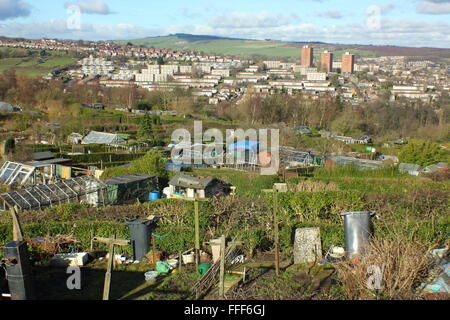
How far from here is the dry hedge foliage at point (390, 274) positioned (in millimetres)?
6938

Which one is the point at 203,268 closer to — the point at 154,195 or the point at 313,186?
the point at 154,195

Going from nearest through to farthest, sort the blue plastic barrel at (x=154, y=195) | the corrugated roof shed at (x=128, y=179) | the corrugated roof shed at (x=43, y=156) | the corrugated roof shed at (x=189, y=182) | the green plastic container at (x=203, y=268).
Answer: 1. the green plastic container at (x=203, y=268)
2. the corrugated roof shed at (x=128, y=179)
3. the blue plastic barrel at (x=154, y=195)
4. the corrugated roof shed at (x=189, y=182)
5. the corrugated roof shed at (x=43, y=156)

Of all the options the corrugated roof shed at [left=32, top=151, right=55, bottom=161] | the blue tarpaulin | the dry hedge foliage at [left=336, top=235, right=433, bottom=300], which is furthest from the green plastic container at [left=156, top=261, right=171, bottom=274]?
the blue tarpaulin

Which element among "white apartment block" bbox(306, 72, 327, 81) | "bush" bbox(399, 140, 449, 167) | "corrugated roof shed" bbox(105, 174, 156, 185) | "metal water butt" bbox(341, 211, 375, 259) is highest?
"white apartment block" bbox(306, 72, 327, 81)

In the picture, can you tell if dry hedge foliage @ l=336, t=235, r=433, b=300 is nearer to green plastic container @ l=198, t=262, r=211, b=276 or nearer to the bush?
green plastic container @ l=198, t=262, r=211, b=276

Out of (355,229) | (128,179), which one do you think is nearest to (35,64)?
(128,179)

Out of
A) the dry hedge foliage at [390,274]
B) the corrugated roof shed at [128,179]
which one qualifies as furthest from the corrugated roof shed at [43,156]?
the dry hedge foliage at [390,274]

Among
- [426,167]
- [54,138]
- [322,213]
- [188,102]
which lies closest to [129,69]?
[188,102]

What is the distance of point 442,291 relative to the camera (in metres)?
7.26

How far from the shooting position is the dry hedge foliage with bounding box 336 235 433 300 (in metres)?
6.94

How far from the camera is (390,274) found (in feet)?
23.1

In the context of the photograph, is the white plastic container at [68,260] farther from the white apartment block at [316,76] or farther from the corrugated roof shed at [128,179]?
the white apartment block at [316,76]

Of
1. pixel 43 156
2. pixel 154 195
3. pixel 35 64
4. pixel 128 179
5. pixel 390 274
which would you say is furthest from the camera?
pixel 35 64

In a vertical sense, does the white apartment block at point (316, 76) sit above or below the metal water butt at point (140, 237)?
above
